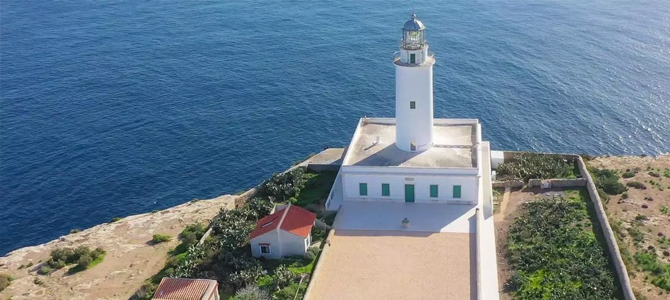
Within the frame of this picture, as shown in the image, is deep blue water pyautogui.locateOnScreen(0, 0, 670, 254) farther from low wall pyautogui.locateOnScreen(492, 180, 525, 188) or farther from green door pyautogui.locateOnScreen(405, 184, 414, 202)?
green door pyautogui.locateOnScreen(405, 184, 414, 202)

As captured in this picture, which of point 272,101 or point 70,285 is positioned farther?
point 272,101

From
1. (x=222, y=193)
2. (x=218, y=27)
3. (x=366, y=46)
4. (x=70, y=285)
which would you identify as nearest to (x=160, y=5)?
(x=218, y=27)

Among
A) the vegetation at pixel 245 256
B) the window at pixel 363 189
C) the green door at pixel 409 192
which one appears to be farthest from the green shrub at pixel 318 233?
the green door at pixel 409 192

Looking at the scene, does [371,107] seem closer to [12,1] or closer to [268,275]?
[268,275]

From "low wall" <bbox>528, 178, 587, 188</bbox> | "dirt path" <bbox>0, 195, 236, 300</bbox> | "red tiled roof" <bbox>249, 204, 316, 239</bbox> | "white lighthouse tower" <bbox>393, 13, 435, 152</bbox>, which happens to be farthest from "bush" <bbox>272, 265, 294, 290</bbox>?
"low wall" <bbox>528, 178, 587, 188</bbox>

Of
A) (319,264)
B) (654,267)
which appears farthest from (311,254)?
(654,267)

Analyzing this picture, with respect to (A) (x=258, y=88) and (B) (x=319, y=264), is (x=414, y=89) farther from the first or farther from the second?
(A) (x=258, y=88)
